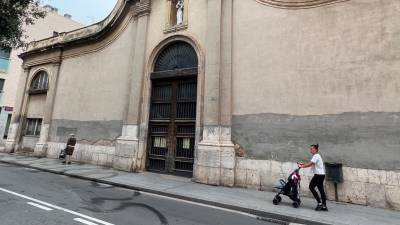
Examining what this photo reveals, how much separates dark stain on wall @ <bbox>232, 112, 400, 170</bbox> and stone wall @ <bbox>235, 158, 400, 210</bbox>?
8.3 inches

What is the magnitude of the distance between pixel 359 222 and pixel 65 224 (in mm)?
6132

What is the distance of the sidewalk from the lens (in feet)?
19.7

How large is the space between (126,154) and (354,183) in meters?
9.26

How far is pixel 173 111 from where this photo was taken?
12.0 m

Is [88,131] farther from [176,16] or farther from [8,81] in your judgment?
[8,81]

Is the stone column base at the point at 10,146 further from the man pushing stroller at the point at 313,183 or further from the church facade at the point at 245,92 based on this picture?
the man pushing stroller at the point at 313,183

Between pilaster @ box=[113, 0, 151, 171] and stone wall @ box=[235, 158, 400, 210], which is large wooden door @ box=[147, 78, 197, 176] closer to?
pilaster @ box=[113, 0, 151, 171]

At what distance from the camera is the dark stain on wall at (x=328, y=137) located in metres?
7.48

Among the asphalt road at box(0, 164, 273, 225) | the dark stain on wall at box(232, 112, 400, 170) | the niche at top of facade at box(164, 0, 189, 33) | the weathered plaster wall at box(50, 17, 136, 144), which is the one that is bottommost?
the asphalt road at box(0, 164, 273, 225)

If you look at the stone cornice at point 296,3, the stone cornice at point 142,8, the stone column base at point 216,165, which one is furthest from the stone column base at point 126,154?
the stone cornice at point 296,3

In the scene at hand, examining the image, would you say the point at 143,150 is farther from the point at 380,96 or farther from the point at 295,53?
the point at 380,96

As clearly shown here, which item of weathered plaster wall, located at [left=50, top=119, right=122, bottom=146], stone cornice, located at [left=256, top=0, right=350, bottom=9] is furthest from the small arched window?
stone cornice, located at [left=256, top=0, right=350, bottom=9]

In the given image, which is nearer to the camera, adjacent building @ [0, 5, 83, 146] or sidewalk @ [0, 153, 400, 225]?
sidewalk @ [0, 153, 400, 225]

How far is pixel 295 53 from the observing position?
364 inches
